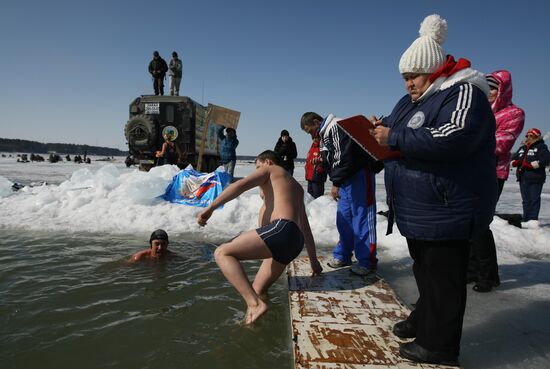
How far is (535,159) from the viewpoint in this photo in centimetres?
611

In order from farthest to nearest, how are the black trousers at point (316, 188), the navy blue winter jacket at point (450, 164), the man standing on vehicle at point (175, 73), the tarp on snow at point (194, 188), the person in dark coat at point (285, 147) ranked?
1. the man standing on vehicle at point (175, 73)
2. the person in dark coat at point (285, 147)
3. the black trousers at point (316, 188)
4. the tarp on snow at point (194, 188)
5. the navy blue winter jacket at point (450, 164)

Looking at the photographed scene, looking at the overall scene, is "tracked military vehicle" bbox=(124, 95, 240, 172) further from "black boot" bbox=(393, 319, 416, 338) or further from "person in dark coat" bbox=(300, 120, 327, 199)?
"black boot" bbox=(393, 319, 416, 338)

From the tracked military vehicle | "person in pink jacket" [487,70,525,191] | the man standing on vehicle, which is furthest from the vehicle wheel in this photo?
"person in pink jacket" [487,70,525,191]

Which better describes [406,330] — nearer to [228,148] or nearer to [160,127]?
[228,148]

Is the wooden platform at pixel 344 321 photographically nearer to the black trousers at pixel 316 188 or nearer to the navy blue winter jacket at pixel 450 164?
the navy blue winter jacket at pixel 450 164

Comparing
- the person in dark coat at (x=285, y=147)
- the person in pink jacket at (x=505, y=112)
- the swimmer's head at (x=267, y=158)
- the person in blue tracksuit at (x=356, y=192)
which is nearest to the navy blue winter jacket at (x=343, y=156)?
the person in blue tracksuit at (x=356, y=192)

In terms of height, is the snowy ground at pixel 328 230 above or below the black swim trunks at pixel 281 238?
below

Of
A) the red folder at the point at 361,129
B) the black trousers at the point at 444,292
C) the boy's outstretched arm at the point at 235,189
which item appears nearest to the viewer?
the black trousers at the point at 444,292

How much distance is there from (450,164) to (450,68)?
0.54 meters

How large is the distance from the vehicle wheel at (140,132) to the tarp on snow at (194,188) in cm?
609

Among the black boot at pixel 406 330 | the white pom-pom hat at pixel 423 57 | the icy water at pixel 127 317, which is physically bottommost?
the icy water at pixel 127 317

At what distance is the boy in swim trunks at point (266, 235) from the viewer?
97.5 inches


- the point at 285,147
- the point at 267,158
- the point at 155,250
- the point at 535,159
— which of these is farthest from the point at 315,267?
the point at 535,159

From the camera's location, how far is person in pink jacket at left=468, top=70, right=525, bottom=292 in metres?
3.11
